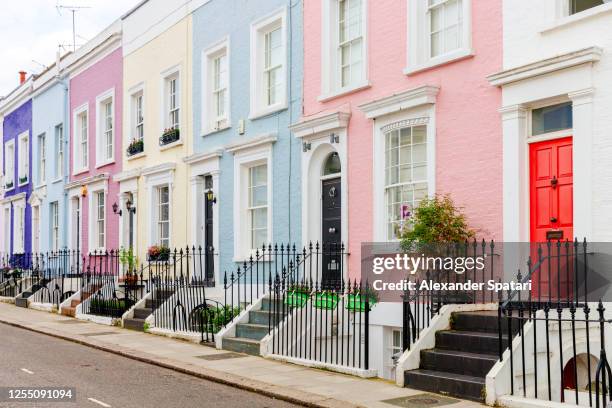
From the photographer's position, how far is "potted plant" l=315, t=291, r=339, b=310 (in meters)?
12.3

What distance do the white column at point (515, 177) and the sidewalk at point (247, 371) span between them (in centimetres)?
270

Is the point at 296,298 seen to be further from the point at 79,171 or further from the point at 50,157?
the point at 50,157

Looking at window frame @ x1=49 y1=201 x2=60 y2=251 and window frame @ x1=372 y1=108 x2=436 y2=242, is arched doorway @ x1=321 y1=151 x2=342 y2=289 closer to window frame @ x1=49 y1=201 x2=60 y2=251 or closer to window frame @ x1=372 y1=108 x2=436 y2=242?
window frame @ x1=372 y1=108 x2=436 y2=242

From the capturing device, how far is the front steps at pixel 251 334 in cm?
1285

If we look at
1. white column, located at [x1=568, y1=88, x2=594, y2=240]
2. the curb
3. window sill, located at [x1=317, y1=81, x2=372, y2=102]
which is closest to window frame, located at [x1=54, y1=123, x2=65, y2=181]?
the curb

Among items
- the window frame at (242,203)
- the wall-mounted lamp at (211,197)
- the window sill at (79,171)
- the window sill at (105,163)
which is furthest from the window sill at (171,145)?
the window sill at (79,171)

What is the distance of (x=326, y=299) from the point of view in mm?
12273

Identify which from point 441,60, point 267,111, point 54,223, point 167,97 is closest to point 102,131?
point 167,97

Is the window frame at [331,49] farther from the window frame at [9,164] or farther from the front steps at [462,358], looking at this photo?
the window frame at [9,164]

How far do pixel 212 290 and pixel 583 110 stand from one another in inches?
384

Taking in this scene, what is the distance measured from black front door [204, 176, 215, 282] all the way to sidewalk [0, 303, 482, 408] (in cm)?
245

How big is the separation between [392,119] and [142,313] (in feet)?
24.4

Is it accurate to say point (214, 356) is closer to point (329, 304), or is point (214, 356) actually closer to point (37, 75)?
point (329, 304)

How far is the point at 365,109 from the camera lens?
13.4m
